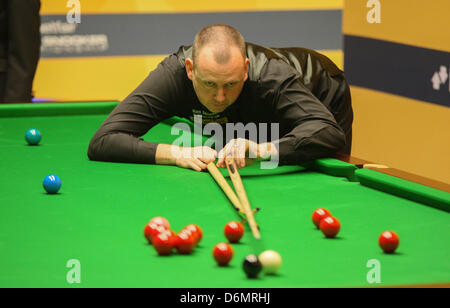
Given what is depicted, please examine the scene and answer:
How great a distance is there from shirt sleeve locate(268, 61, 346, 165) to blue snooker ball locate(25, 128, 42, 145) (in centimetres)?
114

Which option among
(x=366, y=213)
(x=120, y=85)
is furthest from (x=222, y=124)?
(x=120, y=85)

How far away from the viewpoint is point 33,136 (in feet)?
11.5

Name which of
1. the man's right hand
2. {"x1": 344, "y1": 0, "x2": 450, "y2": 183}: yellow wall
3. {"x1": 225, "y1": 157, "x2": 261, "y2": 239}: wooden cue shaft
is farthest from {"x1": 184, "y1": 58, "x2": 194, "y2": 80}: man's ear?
{"x1": 344, "y1": 0, "x2": 450, "y2": 183}: yellow wall

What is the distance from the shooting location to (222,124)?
340 centimetres

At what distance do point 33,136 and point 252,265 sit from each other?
80.2 inches

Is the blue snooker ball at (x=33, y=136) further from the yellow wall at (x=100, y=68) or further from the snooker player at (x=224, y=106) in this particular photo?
the yellow wall at (x=100, y=68)

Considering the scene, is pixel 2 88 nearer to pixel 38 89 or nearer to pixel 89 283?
pixel 38 89

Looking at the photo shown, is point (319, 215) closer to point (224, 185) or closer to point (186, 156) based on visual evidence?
point (224, 185)

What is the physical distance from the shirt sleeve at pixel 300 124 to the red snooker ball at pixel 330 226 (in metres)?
0.92

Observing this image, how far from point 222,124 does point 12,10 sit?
221 centimetres

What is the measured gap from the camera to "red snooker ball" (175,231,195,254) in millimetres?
1936

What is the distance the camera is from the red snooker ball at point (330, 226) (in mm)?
2076

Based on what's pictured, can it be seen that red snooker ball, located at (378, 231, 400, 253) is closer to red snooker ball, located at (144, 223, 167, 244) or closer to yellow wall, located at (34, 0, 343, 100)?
red snooker ball, located at (144, 223, 167, 244)
